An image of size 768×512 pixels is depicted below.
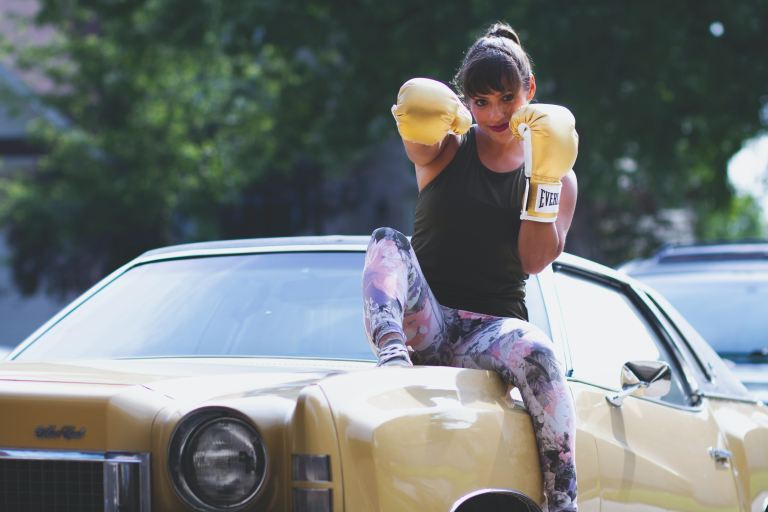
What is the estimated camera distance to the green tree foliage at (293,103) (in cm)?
1628

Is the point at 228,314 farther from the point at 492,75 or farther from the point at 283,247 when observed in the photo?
the point at 492,75

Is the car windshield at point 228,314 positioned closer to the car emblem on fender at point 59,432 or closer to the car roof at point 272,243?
the car roof at point 272,243

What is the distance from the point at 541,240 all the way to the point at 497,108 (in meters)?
0.41

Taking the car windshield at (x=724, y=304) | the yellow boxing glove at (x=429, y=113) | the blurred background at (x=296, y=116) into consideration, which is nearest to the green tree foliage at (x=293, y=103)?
the blurred background at (x=296, y=116)

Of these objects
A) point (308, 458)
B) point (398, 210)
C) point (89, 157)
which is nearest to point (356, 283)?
point (308, 458)

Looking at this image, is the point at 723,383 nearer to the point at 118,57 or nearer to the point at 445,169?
the point at 445,169

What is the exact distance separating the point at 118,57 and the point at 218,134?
2401mm

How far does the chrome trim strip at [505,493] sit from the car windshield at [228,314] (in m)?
0.87

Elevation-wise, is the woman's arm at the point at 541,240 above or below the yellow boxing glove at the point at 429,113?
below

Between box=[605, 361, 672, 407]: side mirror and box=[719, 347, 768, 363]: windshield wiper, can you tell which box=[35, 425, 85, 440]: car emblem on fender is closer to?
box=[605, 361, 672, 407]: side mirror

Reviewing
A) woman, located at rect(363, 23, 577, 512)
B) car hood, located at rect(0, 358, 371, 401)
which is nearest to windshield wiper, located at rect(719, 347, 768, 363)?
woman, located at rect(363, 23, 577, 512)

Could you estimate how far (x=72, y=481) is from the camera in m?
2.94

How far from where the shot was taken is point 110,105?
22.0 metres

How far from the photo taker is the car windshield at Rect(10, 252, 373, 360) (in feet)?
13.3
